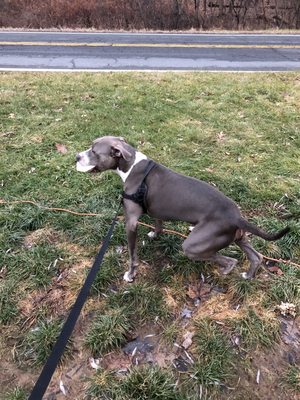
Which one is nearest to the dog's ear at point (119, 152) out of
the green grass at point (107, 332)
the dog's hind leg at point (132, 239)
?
the dog's hind leg at point (132, 239)

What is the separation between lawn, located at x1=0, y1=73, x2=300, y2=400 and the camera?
10.2 feet

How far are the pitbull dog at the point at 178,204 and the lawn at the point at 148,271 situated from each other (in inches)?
13.7

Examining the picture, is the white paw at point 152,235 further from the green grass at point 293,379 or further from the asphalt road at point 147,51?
the asphalt road at point 147,51

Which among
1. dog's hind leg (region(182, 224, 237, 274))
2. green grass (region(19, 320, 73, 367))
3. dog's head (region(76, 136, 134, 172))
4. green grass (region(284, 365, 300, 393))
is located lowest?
green grass (region(284, 365, 300, 393))

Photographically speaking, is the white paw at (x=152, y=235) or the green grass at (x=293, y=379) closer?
the green grass at (x=293, y=379)

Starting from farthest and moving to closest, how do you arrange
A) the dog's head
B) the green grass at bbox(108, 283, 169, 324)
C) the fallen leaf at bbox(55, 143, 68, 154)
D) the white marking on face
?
1. the fallen leaf at bbox(55, 143, 68, 154)
2. the white marking on face
3. the dog's head
4. the green grass at bbox(108, 283, 169, 324)

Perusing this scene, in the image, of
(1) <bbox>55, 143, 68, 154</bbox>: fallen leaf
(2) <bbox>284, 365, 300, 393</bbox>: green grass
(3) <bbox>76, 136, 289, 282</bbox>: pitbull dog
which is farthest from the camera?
(1) <bbox>55, 143, 68, 154</bbox>: fallen leaf

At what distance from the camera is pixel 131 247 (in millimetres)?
3814

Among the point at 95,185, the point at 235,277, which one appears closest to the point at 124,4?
the point at 95,185

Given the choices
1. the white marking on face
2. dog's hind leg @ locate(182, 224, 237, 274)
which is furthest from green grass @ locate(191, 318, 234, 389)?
the white marking on face

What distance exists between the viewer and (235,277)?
387 centimetres

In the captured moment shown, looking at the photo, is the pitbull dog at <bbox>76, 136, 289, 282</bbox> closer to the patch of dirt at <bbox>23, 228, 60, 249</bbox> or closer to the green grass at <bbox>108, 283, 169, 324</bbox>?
the green grass at <bbox>108, 283, 169, 324</bbox>

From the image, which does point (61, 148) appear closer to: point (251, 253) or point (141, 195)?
point (141, 195)

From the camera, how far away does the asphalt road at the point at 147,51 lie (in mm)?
10047
